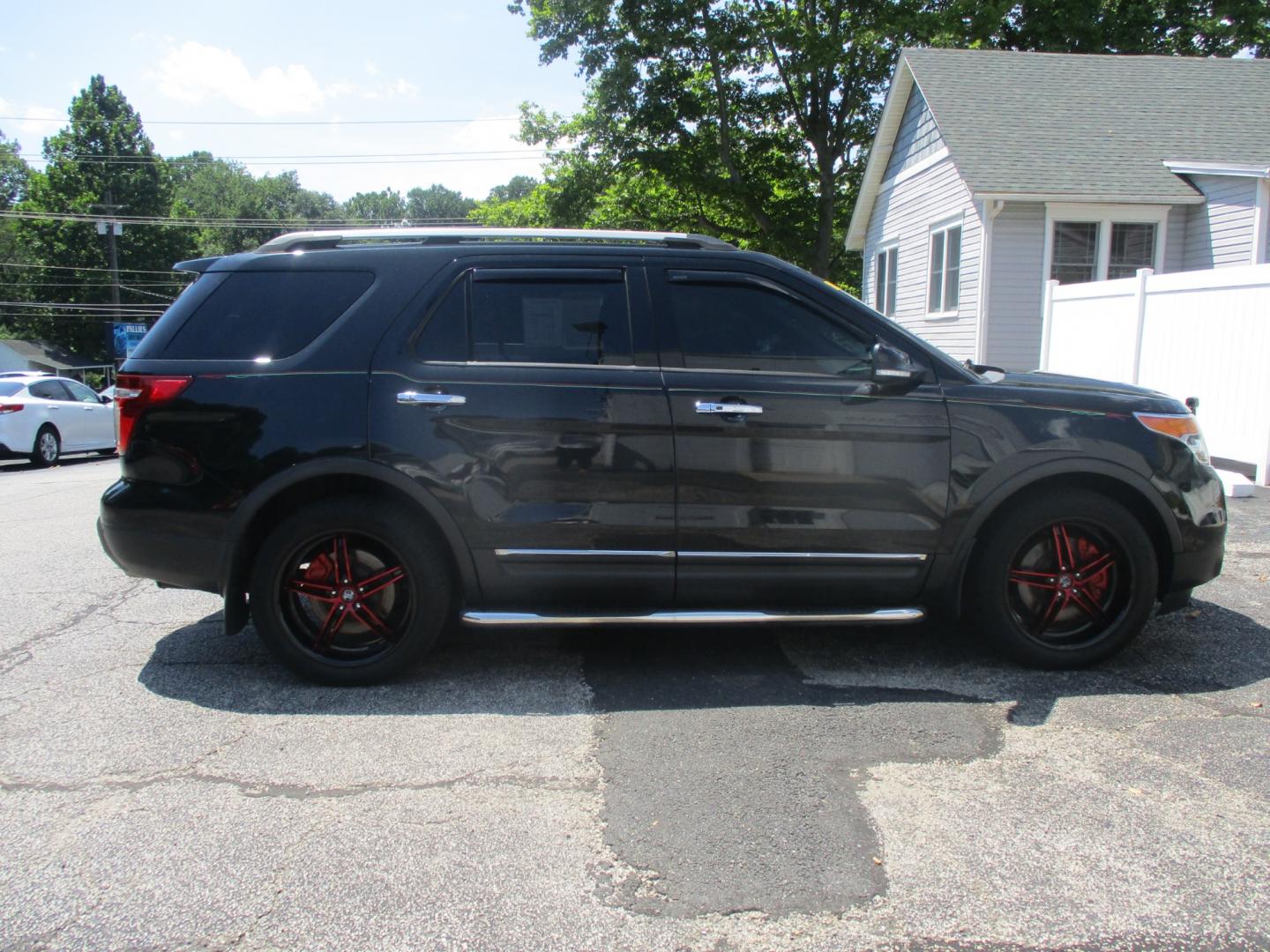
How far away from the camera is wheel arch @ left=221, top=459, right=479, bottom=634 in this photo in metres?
4.08

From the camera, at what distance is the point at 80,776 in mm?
3377

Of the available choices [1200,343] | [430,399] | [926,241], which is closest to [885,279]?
[926,241]

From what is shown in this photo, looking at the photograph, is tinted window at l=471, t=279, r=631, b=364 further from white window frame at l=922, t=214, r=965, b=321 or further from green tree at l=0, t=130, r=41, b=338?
green tree at l=0, t=130, r=41, b=338

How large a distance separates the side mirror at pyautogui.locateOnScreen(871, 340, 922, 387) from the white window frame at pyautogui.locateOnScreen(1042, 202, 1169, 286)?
12679 millimetres

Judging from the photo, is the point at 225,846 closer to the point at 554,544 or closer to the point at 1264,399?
the point at 554,544

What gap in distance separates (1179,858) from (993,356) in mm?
14008

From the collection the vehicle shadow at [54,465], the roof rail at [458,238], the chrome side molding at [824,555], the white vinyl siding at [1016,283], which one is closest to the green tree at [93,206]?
the vehicle shadow at [54,465]

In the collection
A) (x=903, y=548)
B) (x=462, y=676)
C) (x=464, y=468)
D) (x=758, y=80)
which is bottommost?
(x=462, y=676)

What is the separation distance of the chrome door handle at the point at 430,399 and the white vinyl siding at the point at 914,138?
15.1 meters

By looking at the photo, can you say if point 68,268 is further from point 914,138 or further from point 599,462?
point 599,462

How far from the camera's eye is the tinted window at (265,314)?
4199 millimetres

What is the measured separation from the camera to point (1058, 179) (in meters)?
15.1

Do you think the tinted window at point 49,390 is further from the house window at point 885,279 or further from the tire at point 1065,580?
the tire at point 1065,580

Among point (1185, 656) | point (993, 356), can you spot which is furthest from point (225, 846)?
point (993, 356)
